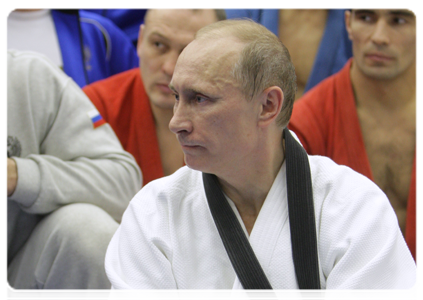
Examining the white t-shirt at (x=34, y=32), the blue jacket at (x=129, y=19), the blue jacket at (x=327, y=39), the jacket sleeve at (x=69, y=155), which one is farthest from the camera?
the blue jacket at (x=129, y=19)

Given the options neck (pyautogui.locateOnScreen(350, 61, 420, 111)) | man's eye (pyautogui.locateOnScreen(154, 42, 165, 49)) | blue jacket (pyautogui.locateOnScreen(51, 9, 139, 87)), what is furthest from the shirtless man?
blue jacket (pyautogui.locateOnScreen(51, 9, 139, 87))

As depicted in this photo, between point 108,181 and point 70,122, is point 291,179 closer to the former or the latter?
point 108,181

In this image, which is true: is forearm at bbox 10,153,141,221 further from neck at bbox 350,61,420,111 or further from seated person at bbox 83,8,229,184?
neck at bbox 350,61,420,111

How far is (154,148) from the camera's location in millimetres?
2975

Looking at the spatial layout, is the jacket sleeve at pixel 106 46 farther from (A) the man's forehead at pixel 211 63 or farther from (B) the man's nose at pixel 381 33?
(A) the man's forehead at pixel 211 63

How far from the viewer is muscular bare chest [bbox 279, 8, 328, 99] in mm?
3723

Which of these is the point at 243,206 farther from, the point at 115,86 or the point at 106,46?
the point at 106,46

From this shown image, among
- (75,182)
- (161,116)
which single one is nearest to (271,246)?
(75,182)

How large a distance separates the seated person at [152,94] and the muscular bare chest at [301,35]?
0.85m

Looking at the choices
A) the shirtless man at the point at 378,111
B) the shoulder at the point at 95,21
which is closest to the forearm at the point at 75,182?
the shirtless man at the point at 378,111

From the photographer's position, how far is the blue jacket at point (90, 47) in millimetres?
3416

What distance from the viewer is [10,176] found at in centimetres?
208

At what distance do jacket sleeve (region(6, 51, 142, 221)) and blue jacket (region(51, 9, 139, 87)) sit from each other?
1.02 meters

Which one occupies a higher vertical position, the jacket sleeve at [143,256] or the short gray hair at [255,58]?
the short gray hair at [255,58]
